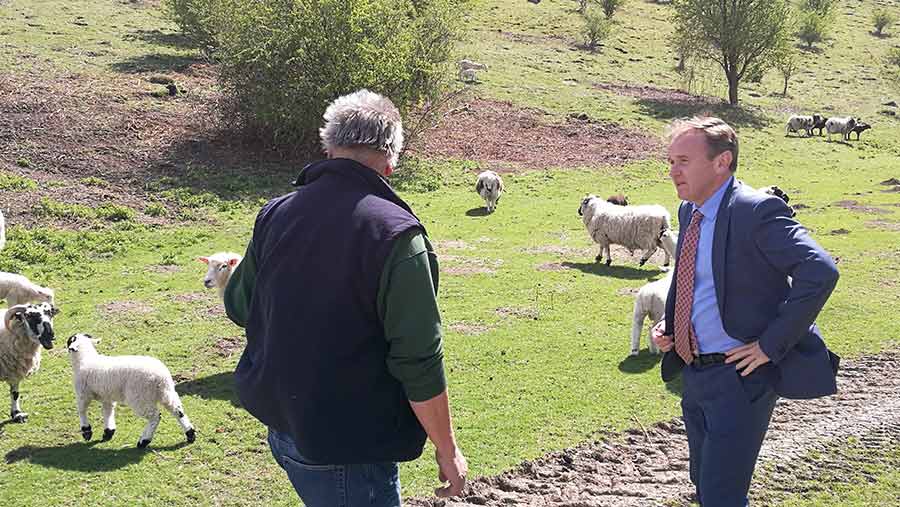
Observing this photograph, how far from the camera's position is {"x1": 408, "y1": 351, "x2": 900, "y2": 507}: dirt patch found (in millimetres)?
7402

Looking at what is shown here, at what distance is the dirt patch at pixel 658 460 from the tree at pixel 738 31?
4274cm

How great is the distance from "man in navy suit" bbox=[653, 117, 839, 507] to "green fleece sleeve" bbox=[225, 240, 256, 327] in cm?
259

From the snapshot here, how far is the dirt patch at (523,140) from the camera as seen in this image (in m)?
33.2

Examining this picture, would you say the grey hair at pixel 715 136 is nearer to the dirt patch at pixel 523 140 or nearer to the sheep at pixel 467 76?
the dirt patch at pixel 523 140

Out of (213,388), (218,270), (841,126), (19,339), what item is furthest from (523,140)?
(19,339)

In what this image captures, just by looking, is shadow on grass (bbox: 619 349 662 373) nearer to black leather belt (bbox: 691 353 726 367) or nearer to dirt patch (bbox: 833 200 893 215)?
black leather belt (bbox: 691 353 726 367)

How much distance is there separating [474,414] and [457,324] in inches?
159

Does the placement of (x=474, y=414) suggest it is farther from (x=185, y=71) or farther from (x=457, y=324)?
(x=185, y=71)

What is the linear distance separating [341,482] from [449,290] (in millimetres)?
11950

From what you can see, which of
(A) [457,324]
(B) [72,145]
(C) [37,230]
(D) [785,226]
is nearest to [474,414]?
(A) [457,324]

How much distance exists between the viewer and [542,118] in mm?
39875

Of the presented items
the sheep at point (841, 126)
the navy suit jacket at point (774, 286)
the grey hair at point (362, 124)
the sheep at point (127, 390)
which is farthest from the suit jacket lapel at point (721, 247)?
the sheep at point (841, 126)

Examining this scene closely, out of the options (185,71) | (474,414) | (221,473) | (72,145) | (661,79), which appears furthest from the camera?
(661,79)

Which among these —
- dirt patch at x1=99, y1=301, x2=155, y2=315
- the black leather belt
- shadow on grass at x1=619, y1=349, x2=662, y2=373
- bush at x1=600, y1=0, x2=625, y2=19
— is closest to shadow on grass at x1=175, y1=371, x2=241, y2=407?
dirt patch at x1=99, y1=301, x2=155, y2=315
